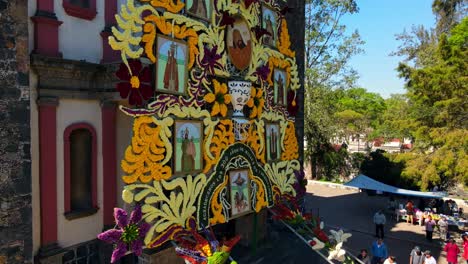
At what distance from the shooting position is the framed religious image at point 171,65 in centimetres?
714

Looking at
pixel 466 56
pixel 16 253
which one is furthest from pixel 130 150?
pixel 466 56

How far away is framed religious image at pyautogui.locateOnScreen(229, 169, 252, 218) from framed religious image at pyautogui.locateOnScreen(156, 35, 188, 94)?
246cm

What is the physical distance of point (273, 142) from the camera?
10.4 meters

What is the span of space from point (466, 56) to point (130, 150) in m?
14.5

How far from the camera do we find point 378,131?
57125mm

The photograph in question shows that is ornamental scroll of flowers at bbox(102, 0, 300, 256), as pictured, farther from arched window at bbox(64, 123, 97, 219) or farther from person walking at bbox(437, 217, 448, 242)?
person walking at bbox(437, 217, 448, 242)

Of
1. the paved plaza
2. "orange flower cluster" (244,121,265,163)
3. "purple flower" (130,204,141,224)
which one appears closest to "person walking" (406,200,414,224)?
the paved plaza

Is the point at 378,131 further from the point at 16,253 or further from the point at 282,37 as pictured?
the point at 16,253

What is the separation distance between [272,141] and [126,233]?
5.08 metres

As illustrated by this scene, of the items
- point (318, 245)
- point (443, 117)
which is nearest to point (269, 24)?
point (318, 245)

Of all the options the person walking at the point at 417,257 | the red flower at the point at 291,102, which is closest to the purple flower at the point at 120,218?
the red flower at the point at 291,102

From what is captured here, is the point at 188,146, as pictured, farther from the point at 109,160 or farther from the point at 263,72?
the point at 263,72

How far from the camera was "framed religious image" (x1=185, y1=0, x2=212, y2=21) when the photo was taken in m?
7.91

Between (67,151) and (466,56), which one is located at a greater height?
(466,56)
